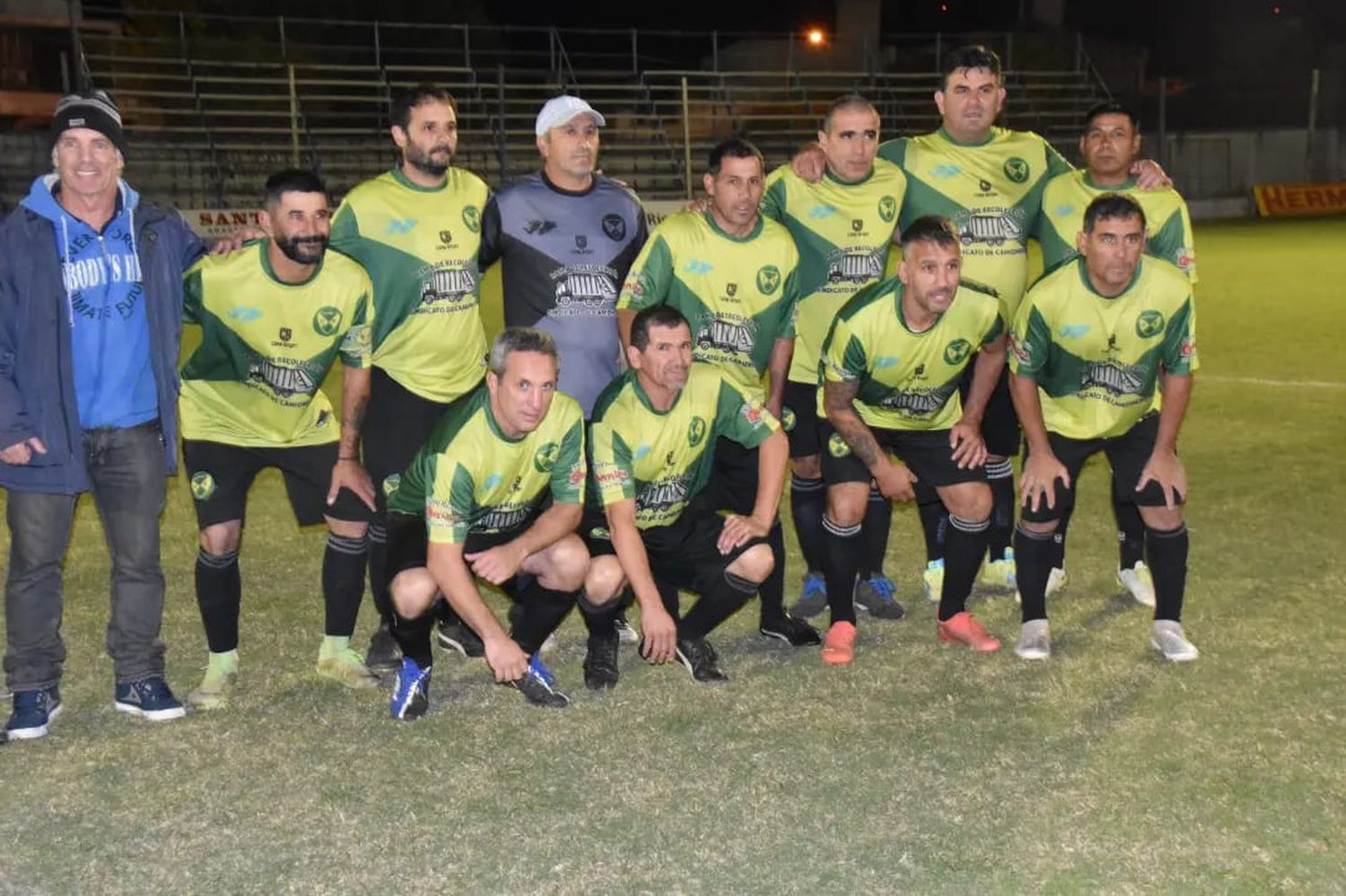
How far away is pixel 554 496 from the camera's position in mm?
4824

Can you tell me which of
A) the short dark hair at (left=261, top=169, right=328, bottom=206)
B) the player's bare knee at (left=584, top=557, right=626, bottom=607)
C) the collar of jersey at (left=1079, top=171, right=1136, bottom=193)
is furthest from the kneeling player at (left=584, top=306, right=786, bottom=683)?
the collar of jersey at (left=1079, top=171, right=1136, bottom=193)

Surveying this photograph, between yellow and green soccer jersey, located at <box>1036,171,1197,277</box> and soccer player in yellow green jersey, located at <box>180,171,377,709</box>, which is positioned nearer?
soccer player in yellow green jersey, located at <box>180,171,377,709</box>

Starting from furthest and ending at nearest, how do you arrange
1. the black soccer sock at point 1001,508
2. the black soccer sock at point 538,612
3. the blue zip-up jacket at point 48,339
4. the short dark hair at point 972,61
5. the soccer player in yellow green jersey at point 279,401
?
the black soccer sock at point 1001,508 < the short dark hair at point 972,61 < the black soccer sock at point 538,612 < the soccer player in yellow green jersey at point 279,401 < the blue zip-up jacket at point 48,339

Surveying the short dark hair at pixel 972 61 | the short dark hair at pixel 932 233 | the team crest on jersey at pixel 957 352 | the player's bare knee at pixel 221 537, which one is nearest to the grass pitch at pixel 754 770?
the player's bare knee at pixel 221 537

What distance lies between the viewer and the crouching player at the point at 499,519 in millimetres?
4438

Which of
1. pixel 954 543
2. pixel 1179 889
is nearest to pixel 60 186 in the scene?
Result: pixel 954 543

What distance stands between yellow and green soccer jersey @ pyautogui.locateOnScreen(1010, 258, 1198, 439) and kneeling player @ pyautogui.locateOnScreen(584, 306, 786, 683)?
1.11m

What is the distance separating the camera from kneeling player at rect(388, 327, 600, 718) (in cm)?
444

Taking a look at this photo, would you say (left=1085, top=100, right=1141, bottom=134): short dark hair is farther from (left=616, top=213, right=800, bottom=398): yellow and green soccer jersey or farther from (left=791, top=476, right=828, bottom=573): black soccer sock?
(left=791, top=476, right=828, bottom=573): black soccer sock

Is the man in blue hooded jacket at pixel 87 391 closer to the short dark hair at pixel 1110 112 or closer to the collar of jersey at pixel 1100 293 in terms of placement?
the collar of jersey at pixel 1100 293

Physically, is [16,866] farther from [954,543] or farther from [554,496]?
[954,543]

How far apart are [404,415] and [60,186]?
1.45 m

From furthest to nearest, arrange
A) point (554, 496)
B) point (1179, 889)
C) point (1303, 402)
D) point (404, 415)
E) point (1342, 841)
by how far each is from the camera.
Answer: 1. point (1303, 402)
2. point (404, 415)
3. point (554, 496)
4. point (1342, 841)
5. point (1179, 889)

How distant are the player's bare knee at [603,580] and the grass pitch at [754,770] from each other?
0.34 m
